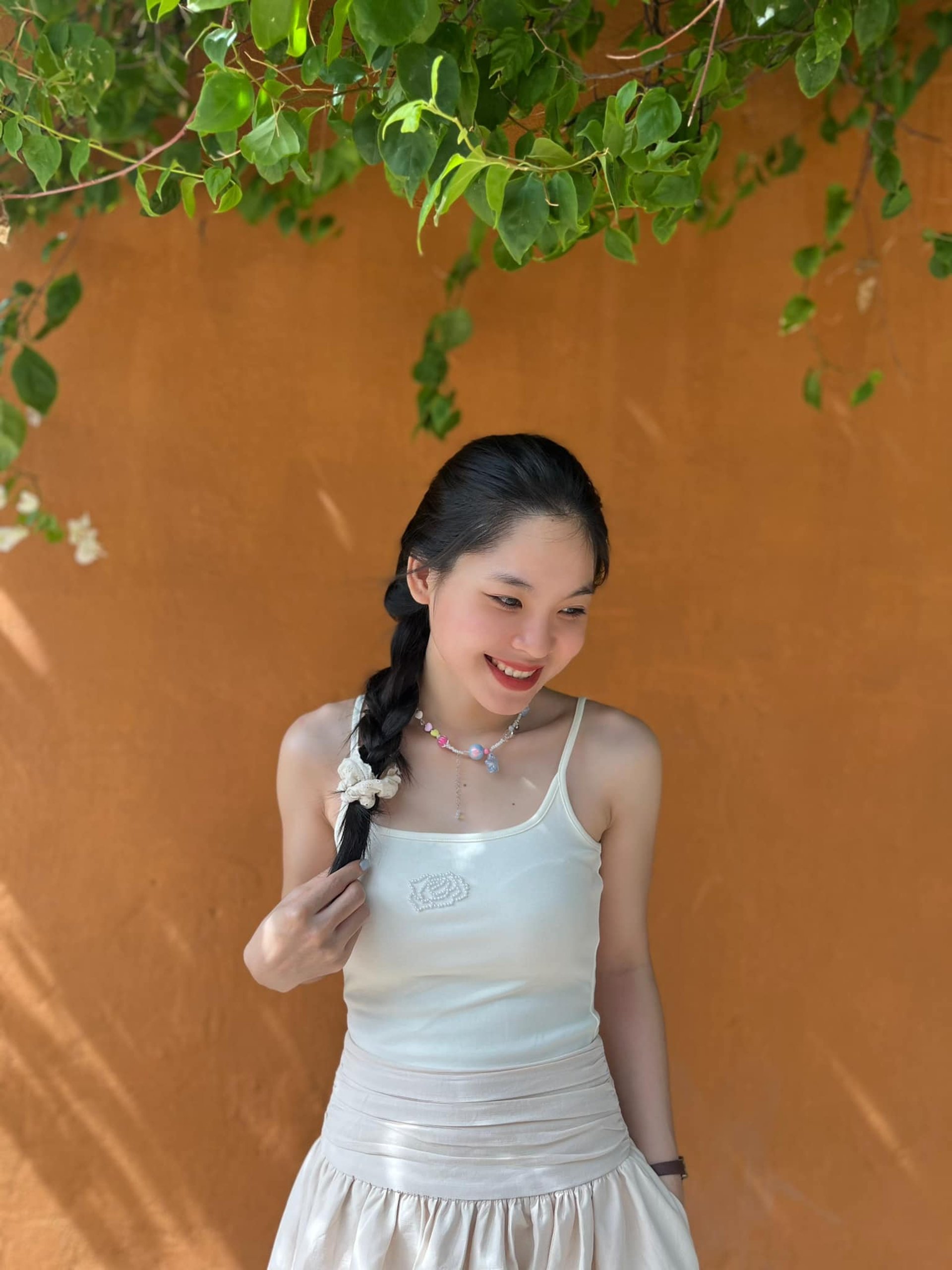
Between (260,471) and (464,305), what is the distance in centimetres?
56

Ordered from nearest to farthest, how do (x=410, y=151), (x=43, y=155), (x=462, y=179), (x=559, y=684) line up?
(x=462, y=179), (x=410, y=151), (x=43, y=155), (x=559, y=684)

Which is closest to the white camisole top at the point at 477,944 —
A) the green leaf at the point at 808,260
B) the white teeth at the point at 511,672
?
the white teeth at the point at 511,672

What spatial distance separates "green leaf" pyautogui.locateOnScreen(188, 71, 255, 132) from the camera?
1460mm

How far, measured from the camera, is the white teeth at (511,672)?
1.75 metres

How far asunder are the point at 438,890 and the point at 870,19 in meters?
1.40

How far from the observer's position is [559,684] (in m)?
2.60

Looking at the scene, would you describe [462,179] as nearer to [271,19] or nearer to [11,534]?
[271,19]

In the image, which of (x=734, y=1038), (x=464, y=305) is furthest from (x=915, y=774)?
(x=464, y=305)

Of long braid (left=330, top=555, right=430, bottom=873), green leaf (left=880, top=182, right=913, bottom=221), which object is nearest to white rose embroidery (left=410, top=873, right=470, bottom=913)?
long braid (left=330, top=555, right=430, bottom=873)

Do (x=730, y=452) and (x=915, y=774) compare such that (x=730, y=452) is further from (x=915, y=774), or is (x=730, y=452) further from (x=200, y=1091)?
(x=200, y=1091)

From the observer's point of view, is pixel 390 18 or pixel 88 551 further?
pixel 88 551

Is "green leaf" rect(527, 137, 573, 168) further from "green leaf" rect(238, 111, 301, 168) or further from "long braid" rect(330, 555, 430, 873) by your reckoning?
"long braid" rect(330, 555, 430, 873)

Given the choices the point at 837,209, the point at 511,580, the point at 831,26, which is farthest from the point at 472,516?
the point at 837,209

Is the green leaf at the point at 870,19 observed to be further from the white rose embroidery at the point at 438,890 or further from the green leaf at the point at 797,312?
the white rose embroidery at the point at 438,890
